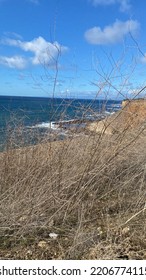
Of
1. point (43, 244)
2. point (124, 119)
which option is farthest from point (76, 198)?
point (124, 119)

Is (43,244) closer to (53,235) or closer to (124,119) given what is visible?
(53,235)

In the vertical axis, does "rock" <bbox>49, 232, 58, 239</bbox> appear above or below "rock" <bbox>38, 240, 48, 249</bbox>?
above

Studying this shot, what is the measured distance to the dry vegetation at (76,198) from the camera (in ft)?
10.0

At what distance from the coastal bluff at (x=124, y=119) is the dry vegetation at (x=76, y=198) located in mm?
74

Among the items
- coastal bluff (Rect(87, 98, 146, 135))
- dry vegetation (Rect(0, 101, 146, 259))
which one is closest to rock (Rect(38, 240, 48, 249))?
dry vegetation (Rect(0, 101, 146, 259))

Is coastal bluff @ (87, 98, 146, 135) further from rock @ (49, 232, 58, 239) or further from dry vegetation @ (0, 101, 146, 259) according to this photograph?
rock @ (49, 232, 58, 239)

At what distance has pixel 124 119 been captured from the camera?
165 inches

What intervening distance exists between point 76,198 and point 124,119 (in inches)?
51.1

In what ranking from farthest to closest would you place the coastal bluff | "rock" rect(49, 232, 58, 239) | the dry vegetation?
the coastal bluff → "rock" rect(49, 232, 58, 239) → the dry vegetation

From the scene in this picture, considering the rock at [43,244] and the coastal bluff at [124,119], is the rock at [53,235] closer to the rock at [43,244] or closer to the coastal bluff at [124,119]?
the rock at [43,244]

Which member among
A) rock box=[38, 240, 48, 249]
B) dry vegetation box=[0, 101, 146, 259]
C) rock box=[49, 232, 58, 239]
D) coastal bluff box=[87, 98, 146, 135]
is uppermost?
coastal bluff box=[87, 98, 146, 135]

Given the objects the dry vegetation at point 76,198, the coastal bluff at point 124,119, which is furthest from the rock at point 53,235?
the coastal bluff at point 124,119

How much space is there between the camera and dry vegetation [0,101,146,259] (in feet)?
10.0

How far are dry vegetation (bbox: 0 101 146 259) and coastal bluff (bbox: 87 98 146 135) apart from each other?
0.07 metres
